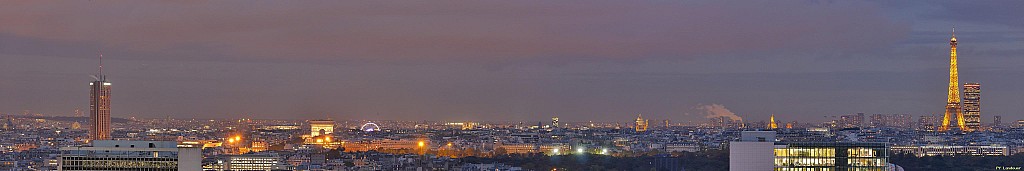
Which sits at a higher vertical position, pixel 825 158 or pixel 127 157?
pixel 127 157

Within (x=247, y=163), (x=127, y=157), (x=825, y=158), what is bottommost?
(x=247, y=163)

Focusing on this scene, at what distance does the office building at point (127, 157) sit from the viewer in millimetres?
73188

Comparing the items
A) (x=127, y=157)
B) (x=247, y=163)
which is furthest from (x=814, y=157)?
(x=247, y=163)

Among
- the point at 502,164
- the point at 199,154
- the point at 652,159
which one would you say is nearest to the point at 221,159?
the point at 502,164

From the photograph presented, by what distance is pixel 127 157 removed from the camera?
73562 mm

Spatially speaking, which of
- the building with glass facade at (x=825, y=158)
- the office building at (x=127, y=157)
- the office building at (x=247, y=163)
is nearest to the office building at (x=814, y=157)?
the building with glass facade at (x=825, y=158)

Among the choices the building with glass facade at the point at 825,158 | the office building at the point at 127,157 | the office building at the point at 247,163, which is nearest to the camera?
the office building at the point at 127,157

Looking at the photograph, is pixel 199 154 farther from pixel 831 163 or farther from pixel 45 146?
pixel 45 146

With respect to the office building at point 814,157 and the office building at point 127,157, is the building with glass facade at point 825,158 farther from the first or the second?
the office building at point 127,157

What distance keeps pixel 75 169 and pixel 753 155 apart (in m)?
26.1

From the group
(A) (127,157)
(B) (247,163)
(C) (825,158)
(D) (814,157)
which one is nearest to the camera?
(A) (127,157)

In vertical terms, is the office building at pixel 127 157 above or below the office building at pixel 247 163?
above

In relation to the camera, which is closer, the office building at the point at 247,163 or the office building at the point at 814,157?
the office building at the point at 814,157

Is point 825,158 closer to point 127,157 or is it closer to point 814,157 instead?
point 814,157
